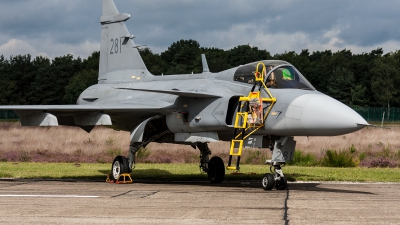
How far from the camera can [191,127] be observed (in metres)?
16.6

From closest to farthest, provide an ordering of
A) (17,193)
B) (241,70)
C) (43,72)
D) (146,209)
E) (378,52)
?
(146,209), (17,193), (241,70), (43,72), (378,52)

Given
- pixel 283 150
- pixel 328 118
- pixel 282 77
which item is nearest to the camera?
pixel 328 118

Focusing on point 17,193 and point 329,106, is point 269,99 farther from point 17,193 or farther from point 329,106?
point 17,193

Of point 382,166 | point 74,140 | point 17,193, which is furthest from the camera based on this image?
point 74,140

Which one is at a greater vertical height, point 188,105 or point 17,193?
point 188,105

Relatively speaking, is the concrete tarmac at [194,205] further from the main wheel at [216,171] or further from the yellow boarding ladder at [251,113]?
the main wheel at [216,171]

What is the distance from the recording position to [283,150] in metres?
Result: 15.0

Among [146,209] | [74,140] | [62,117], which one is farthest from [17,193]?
[74,140]

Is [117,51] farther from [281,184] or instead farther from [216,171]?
[281,184]

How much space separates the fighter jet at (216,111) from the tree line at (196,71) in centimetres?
5757

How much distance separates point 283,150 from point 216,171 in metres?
3.58

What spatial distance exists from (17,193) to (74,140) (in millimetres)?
17136

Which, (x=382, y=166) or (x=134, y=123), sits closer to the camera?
(x=134, y=123)

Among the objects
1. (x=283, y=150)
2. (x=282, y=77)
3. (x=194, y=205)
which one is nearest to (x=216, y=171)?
(x=283, y=150)
